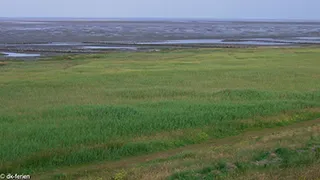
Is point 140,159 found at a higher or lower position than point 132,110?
lower

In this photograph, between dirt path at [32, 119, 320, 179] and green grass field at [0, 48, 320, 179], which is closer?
dirt path at [32, 119, 320, 179]

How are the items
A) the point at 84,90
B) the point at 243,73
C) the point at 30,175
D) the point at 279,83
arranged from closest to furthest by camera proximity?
the point at 30,175 < the point at 84,90 < the point at 279,83 < the point at 243,73

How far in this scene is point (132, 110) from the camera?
1944 cm

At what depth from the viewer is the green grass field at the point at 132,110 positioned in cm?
1441

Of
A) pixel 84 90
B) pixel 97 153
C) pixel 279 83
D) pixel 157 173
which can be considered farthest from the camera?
pixel 279 83

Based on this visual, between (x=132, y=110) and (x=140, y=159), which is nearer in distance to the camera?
(x=140, y=159)

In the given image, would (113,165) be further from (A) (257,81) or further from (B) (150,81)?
(A) (257,81)

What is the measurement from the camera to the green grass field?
1441 cm

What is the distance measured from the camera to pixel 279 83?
28.7m

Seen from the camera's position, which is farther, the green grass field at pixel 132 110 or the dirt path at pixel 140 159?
the green grass field at pixel 132 110

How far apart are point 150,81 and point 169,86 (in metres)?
2.60

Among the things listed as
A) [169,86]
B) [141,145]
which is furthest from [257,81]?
[141,145]

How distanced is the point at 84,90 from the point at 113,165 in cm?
1306

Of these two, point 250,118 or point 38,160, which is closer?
point 38,160
